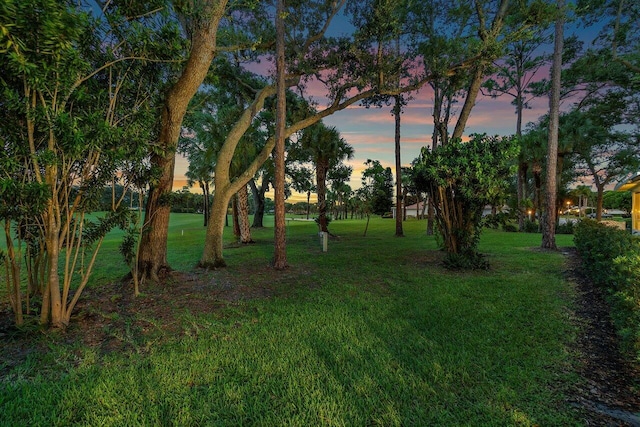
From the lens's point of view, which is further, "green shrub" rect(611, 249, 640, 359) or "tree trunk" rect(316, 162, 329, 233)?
"tree trunk" rect(316, 162, 329, 233)

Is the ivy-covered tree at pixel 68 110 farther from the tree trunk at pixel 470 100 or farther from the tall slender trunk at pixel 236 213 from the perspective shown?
the tall slender trunk at pixel 236 213

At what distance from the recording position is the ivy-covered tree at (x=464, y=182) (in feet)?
25.2

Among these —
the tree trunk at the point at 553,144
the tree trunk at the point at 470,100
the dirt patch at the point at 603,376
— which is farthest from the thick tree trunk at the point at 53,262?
the tree trunk at the point at 553,144

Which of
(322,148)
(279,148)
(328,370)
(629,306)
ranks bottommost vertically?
(328,370)

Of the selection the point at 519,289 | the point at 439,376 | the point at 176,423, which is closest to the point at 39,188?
the point at 176,423

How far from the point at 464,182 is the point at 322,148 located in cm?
1135

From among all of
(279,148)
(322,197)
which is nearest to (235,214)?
(322,197)

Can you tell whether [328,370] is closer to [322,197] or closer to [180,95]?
[180,95]

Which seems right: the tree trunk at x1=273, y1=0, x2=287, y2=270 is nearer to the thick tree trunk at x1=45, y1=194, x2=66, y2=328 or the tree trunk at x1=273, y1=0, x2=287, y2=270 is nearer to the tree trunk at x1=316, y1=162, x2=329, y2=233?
the thick tree trunk at x1=45, y1=194, x2=66, y2=328

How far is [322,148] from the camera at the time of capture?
18.1 metres

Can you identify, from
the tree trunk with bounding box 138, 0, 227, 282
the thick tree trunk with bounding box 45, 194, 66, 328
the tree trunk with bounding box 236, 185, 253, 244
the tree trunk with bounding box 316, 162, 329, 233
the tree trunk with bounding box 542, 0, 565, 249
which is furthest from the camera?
the tree trunk with bounding box 316, 162, 329, 233

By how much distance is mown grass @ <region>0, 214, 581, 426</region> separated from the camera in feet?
8.07

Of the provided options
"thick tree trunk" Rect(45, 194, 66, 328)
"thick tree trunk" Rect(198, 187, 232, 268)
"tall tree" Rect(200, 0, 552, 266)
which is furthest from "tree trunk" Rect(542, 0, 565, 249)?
"thick tree trunk" Rect(45, 194, 66, 328)

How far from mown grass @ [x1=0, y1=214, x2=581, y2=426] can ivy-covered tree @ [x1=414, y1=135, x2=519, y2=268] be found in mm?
2915
